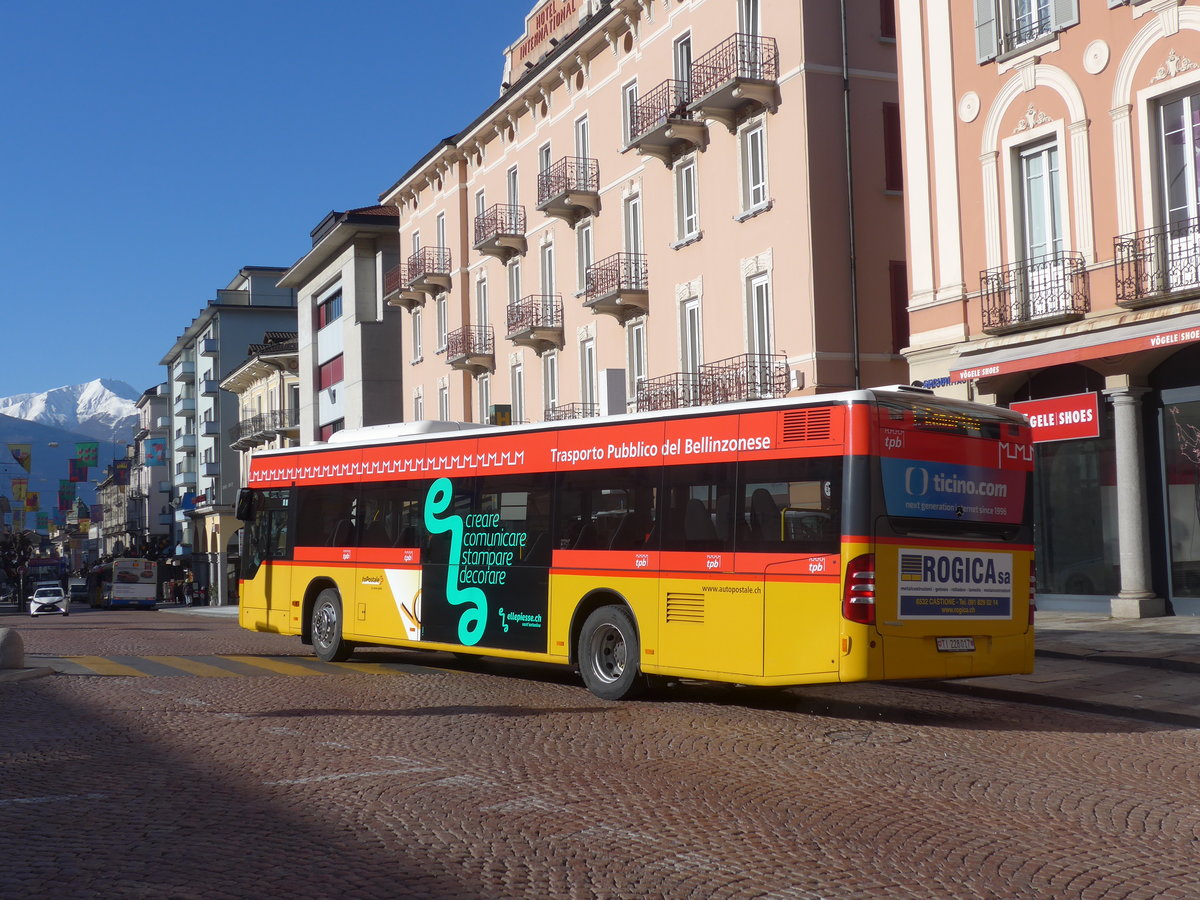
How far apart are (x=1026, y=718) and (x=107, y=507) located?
145738 millimetres

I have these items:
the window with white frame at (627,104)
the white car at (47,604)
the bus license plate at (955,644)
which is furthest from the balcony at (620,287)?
the white car at (47,604)

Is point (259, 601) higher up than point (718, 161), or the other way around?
point (718, 161)

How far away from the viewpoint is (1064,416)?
848 inches

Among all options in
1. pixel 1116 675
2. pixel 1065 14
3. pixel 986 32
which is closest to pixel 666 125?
pixel 986 32

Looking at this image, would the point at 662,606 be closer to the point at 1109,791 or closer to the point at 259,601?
the point at 1109,791

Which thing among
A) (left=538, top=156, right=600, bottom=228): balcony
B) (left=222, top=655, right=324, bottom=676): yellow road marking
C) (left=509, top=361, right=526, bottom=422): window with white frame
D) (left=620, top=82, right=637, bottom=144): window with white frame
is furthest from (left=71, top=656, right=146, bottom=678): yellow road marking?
(left=509, top=361, right=526, bottom=422): window with white frame

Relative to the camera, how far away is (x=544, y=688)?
1469 cm

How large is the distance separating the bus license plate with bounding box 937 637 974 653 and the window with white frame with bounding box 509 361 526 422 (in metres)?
28.2

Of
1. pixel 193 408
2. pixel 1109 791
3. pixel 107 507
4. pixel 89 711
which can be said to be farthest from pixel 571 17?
pixel 107 507

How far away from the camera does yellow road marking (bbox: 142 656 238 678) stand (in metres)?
16.5

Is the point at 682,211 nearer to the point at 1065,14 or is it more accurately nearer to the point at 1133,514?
the point at 1065,14

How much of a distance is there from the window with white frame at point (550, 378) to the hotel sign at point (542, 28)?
920cm

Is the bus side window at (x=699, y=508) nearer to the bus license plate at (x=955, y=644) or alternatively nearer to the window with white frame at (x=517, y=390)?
the bus license plate at (x=955, y=644)

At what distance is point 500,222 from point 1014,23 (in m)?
20.1
